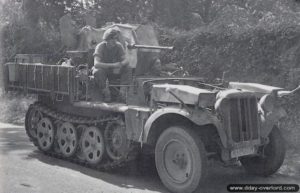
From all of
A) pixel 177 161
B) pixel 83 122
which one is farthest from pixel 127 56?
pixel 177 161

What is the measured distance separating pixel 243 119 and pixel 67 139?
145 inches

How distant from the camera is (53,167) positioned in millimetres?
8969

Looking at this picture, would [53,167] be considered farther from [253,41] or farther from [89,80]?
[253,41]

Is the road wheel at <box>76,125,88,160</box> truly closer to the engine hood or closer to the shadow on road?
the shadow on road

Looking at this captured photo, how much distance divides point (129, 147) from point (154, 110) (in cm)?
87

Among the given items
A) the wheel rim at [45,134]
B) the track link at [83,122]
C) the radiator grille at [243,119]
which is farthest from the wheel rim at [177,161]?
the wheel rim at [45,134]

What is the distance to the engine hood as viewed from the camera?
7079 mm

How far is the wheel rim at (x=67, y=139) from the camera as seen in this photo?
9.50 m

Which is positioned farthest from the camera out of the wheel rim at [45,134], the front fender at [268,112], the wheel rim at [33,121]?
the wheel rim at [33,121]

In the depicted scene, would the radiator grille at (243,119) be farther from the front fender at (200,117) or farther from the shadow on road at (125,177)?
the shadow on road at (125,177)

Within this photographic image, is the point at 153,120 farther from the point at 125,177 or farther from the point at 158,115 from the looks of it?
the point at 125,177

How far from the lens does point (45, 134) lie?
10.4 m

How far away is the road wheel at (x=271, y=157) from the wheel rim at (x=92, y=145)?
250 cm

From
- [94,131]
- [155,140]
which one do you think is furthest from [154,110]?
[94,131]
